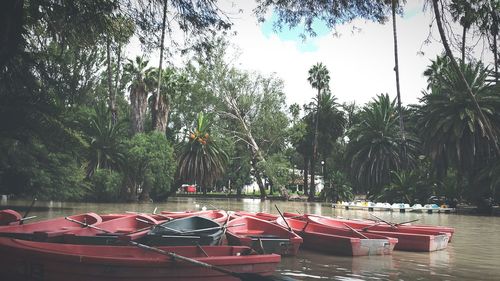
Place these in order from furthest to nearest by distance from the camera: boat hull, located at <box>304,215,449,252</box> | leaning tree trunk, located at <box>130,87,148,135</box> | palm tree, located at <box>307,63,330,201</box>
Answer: palm tree, located at <box>307,63,330,201</box>, leaning tree trunk, located at <box>130,87,148,135</box>, boat hull, located at <box>304,215,449,252</box>

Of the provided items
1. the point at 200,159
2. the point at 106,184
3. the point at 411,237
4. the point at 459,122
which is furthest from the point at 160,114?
the point at 411,237

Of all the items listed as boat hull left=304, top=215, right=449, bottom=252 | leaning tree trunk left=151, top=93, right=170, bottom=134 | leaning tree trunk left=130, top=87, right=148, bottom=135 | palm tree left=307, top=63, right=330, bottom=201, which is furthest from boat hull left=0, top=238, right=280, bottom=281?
palm tree left=307, top=63, right=330, bottom=201

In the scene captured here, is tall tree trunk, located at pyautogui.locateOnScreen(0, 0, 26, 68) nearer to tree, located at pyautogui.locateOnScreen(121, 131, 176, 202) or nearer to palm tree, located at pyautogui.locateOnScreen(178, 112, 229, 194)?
tree, located at pyautogui.locateOnScreen(121, 131, 176, 202)

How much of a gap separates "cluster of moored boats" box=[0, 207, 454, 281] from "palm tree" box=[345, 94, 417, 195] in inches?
1303

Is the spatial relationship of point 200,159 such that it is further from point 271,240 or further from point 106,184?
point 271,240

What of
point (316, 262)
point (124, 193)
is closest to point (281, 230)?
point (316, 262)

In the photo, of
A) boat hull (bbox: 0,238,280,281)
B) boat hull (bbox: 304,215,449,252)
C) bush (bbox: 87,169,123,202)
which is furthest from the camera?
bush (bbox: 87,169,123,202)

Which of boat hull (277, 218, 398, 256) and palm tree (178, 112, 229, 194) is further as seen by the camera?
palm tree (178, 112, 229, 194)

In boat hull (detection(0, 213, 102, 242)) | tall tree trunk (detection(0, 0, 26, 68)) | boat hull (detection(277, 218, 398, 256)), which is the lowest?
boat hull (detection(277, 218, 398, 256))

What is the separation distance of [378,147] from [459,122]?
13586 millimetres

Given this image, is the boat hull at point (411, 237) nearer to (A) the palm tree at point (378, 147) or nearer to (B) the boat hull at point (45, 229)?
(B) the boat hull at point (45, 229)

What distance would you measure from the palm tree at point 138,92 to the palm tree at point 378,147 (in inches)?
912

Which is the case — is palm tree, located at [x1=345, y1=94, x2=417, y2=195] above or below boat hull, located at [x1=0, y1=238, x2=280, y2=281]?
above

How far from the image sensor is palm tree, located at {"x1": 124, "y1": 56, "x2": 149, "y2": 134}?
1818 inches
